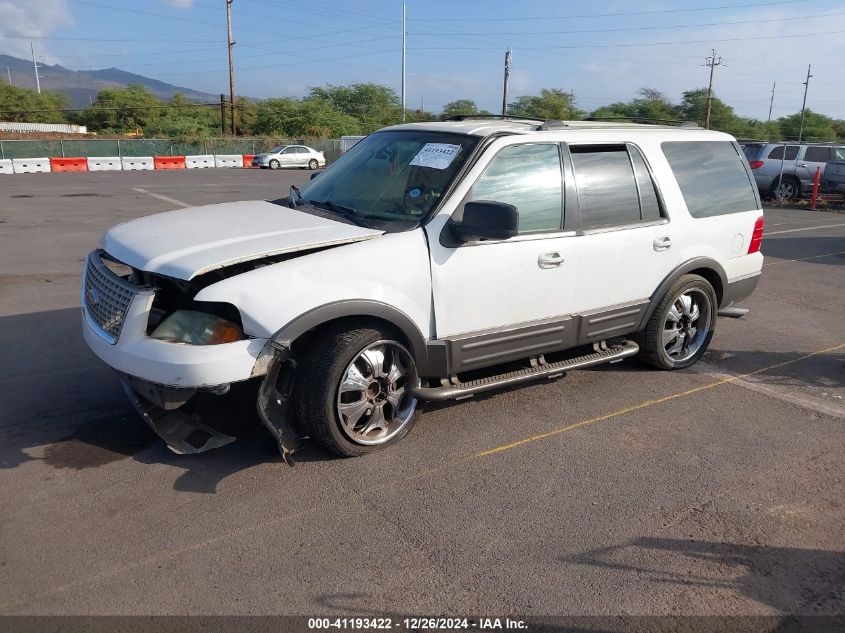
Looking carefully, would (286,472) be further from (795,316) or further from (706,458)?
(795,316)

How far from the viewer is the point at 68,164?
105 feet

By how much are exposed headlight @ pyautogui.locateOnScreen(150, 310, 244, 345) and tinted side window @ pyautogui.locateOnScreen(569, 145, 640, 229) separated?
2.50 m

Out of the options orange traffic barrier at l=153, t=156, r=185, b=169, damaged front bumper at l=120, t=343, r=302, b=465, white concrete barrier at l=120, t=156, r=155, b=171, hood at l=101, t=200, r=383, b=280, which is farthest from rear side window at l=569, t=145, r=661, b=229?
orange traffic barrier at l=153, t=156, r=185, b=169

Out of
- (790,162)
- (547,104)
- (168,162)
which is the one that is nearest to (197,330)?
(790,162)

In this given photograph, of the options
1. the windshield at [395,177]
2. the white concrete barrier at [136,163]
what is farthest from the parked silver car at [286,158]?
the windshield at [395,177]

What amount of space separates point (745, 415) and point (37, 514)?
4.39 m

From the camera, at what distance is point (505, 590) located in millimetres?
3021

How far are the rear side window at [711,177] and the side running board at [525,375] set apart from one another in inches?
49.9

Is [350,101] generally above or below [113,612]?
above

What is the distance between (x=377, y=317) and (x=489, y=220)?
838 mm

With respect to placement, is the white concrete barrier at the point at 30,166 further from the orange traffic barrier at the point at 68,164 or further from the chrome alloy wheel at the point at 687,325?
the chrome alloy wheel at the point at 687,325

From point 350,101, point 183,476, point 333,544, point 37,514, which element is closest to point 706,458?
point 333,544

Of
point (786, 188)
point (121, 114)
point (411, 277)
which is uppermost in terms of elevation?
point (121, 114)

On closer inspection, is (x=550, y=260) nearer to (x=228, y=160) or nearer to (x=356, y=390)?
(x=356, y=390)
